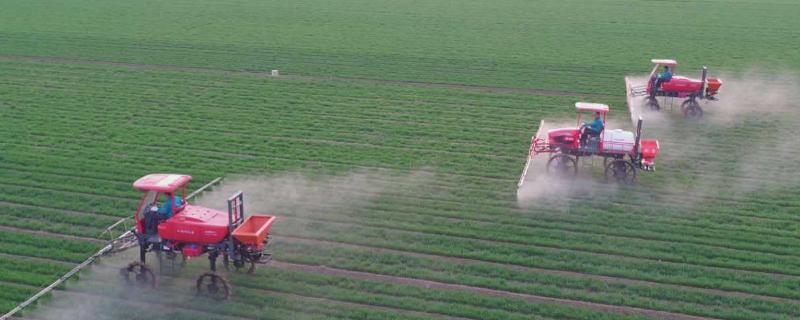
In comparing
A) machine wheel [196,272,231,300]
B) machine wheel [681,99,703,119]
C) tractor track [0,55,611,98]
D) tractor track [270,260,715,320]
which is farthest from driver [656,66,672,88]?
machine wheel [196,272,231,300]

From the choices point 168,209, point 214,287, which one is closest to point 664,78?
point 214,287

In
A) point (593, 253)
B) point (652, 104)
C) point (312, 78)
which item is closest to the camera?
Result: point (593, 253)

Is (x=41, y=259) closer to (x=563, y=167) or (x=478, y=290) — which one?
(x=478, y=290)

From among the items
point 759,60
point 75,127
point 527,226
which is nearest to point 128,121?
point 75,127

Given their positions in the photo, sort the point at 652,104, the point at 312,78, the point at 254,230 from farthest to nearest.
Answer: the point at 312,78 < the point at 652,104 < the point at 254,230

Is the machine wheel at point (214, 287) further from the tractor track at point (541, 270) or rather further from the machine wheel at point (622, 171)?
the machine wheel at point (622, 171)

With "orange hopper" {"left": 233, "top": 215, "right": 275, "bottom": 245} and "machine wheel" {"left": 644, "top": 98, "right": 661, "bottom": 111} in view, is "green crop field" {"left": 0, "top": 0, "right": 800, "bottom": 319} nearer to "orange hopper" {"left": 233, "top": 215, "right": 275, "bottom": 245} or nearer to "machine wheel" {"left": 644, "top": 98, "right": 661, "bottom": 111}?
"orange hopper" {"left": 233, "top": 215, "right": 275, "bottom": 245}

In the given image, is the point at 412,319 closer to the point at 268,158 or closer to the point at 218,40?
the point at 268,158
